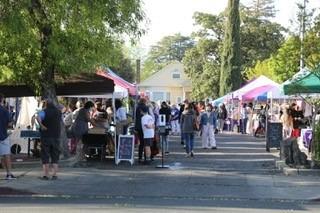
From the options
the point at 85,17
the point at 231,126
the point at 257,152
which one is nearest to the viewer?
the point at 85,17

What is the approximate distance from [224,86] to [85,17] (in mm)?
57648

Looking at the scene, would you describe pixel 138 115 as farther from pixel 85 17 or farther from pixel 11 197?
pixel 11 197

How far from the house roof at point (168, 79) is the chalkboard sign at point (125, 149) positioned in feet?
271

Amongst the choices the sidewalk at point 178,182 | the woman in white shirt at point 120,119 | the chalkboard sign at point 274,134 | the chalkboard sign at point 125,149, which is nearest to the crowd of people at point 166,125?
the chalkboard sign at point 125,149

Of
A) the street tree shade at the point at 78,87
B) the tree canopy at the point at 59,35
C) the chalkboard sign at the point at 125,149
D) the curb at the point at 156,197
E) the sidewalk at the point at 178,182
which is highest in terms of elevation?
the tree canopy at the point at 59,35

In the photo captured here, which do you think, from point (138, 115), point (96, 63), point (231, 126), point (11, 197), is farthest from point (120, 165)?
point (231, 126)

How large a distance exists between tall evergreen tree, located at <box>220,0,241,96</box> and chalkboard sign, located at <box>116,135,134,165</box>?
55.2 metres

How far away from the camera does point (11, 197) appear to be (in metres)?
13.3

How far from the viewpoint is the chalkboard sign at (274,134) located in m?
23.1

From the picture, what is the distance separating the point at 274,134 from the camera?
76.4 feet

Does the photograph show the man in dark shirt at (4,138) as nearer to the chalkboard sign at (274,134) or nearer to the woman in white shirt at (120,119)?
the woman in white shirt at (120,119)

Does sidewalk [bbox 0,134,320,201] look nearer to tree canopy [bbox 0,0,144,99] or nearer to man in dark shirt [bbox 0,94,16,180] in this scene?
man in dark shirt [bbox 0,94,16,180]

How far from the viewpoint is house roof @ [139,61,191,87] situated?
102 m

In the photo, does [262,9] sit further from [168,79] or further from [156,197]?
[156,197]
